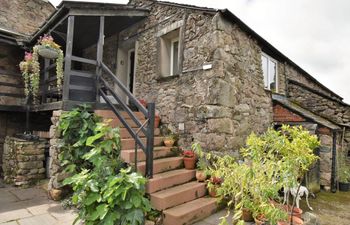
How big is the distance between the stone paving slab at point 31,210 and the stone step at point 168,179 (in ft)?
4.64

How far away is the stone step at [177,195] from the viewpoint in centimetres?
361

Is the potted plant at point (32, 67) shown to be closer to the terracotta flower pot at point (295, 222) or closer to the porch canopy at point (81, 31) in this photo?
the porch canopy at point (81, 31)

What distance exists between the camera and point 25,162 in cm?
559

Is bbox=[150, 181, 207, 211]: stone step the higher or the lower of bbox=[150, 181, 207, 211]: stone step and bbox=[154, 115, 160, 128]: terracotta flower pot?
the lower

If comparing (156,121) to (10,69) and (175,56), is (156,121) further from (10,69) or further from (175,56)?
(10,69)

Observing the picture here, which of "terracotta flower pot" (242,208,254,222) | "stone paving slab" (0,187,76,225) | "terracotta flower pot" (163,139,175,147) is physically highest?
"terracotta flower pot" (163,139,175,147)

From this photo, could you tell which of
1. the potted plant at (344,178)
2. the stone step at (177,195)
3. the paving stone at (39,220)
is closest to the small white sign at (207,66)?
the stone step at (177,195)

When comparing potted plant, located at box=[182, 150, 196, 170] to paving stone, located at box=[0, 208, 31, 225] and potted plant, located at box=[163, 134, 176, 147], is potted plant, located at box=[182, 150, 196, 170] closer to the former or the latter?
potted plant, located at box=[163, 134, 176, 147]

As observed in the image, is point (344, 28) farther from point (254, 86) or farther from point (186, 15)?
point (186, 15)

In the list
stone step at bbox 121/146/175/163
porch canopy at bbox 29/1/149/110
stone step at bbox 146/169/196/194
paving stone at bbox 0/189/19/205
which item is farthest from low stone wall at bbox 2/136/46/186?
stone step at bbox 146/169/196/194

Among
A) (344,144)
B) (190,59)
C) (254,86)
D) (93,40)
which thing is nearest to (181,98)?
(190,59)

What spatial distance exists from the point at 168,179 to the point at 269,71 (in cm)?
557

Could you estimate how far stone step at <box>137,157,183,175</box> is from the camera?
412 centimetres

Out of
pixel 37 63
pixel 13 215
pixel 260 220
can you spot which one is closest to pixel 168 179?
pixel 260 220
